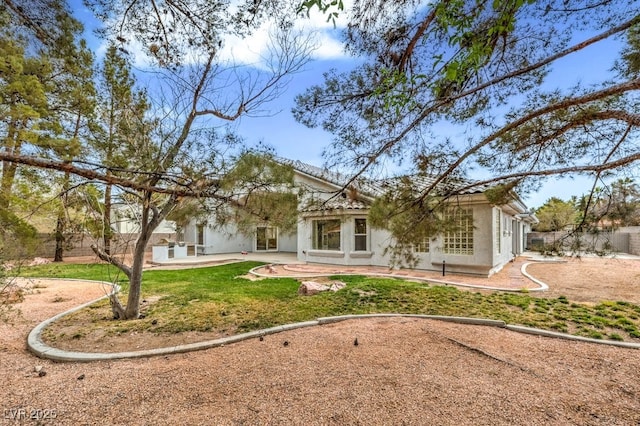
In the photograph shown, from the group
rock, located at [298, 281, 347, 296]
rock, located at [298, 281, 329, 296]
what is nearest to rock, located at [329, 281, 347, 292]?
rock, located at [298, 281, 347, 296]

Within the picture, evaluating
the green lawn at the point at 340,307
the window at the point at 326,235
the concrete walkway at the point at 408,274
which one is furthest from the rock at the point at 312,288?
the window at the point at 326,235

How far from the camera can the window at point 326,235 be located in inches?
621

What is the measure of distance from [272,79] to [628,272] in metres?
17.1

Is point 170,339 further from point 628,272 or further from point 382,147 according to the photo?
point 628,272

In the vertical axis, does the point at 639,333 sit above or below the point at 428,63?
below

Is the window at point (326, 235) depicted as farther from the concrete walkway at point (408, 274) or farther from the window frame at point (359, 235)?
the concrete walkway at point (408, 274)

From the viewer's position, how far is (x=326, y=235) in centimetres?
1617

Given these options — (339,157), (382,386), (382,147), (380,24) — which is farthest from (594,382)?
(380,24)

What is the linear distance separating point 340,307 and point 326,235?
8785 mm

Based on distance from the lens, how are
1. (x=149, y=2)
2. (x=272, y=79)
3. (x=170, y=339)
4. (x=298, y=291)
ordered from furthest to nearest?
(x=298, y=291), (x=272, y=79), (x=170, y=339), (x=149, y=2)

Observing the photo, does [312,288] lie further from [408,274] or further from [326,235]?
[326,235]

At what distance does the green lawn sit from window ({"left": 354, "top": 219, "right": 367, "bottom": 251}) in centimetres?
448

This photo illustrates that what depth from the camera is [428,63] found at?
5293 mm

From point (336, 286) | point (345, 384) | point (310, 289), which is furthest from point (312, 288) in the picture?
point (345, 384)
